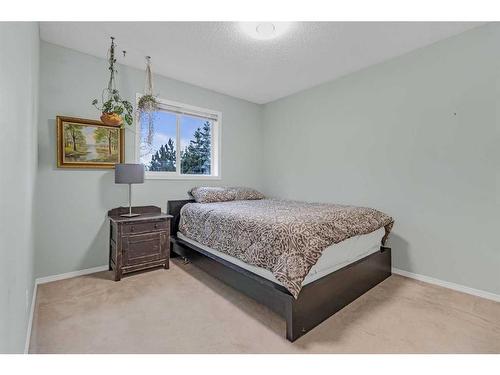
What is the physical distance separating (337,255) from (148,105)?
2.71 meters

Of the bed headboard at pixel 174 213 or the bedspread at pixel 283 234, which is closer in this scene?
the bedspread at pixel 283 234

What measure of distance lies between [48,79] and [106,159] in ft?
3.21

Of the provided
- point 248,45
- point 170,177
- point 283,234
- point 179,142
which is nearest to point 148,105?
point 179,142

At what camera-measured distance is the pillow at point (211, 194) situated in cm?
347

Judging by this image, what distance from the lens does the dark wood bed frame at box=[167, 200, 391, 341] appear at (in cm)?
174

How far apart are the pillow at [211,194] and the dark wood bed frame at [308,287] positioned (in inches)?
30.5

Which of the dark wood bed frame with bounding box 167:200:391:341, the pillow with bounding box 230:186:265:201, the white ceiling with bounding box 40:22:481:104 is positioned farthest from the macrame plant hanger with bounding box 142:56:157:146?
the dark wood bed frame with bounding box 167:200:391:341

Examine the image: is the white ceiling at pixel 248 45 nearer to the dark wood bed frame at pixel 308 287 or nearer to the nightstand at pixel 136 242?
the nightstand at pixel 136 242

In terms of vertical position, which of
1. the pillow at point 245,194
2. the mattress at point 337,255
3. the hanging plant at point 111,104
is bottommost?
the mattress at point 337,255

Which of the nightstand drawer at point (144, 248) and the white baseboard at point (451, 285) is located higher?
the nightstand drawer at point (144, 248)

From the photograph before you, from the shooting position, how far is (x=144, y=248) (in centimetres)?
285

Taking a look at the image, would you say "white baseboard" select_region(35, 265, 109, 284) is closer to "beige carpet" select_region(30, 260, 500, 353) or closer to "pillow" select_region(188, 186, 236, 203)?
"beige carpet" select_region(30, 260, 500, 353)

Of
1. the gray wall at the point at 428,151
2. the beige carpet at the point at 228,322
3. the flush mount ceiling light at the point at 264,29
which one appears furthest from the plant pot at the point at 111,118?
the gray wall at the point at 428,151
